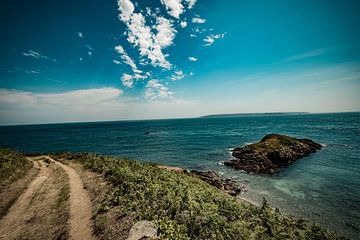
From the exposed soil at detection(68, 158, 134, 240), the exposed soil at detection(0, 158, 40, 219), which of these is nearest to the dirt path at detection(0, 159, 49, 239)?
the exposed soil at detection(0, 158, 40, 219)

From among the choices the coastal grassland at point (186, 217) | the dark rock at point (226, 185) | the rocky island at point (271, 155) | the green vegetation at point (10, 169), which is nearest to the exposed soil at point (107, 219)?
the coastal grassland at point (186, 217)

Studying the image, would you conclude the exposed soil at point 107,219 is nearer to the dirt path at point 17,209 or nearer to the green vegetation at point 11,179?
the dirt path at point 17,209

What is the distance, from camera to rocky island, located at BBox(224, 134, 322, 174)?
3819cm

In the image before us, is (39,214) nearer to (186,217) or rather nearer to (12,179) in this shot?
(12,179)

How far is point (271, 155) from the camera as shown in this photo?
140ft

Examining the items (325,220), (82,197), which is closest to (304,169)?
(325,220)

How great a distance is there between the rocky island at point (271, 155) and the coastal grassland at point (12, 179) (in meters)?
33.7

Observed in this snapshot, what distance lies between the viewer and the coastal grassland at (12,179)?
52.5 feet

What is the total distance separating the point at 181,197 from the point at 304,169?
1291 inches

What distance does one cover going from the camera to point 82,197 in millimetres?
15984

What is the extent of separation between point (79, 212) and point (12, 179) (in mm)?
12511

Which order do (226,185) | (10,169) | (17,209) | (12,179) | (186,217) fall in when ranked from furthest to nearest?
1. (226,185)
2. (10,169)
3. (12,179)
4. (17,209)
5. (186,217)

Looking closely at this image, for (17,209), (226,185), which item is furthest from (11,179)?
(226,185)

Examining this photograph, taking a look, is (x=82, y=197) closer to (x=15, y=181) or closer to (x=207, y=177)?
(x=15, y=181)
